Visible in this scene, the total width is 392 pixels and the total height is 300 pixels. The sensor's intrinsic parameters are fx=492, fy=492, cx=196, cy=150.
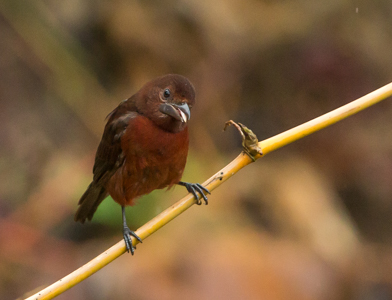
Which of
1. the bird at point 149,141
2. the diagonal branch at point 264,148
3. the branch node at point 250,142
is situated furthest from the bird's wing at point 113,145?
the branch node at point 250,142

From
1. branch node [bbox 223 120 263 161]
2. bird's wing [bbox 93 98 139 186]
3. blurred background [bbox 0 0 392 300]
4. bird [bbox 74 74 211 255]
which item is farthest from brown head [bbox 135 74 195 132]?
blurred background [bbox 0 0 392 300]

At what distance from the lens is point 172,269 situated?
4.06 m

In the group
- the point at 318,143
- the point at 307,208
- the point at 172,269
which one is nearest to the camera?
the point at 172,269

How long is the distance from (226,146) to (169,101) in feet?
7.15

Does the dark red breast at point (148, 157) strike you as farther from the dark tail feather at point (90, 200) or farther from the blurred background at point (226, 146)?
the blurred background at point (226, 146)

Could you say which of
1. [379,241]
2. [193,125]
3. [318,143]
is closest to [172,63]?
[193,125]

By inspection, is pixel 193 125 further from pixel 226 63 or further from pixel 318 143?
pixel 318 143

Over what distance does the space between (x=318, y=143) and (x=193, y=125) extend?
4.19ft

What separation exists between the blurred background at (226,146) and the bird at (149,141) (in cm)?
121

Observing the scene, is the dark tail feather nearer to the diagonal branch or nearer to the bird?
the bird

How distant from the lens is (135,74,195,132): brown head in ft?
8.36

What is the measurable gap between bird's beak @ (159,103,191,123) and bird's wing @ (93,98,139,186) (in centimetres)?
29

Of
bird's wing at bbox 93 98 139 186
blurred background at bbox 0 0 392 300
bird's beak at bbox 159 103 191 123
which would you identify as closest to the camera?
bird's beak at bbox 159 103 191 123

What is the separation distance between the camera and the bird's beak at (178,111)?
2506mm
